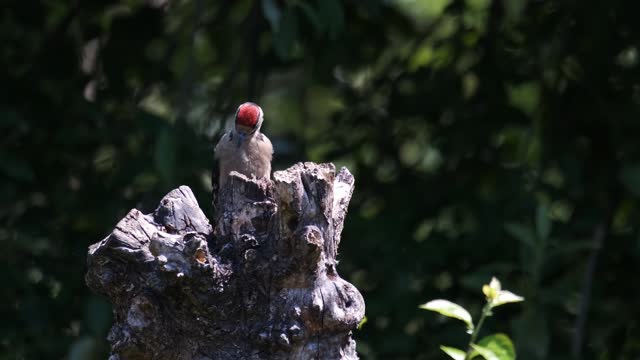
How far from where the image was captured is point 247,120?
3.48m

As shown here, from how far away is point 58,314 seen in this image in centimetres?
411

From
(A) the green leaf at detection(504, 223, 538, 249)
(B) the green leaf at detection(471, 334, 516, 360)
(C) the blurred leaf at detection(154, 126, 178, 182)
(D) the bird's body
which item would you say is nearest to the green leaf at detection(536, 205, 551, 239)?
(A) the green leaf at detection(504, 223, 538, 249)

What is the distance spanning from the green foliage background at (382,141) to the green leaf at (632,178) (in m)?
0.01

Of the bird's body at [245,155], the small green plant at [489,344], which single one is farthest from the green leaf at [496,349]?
the bird's body at [245,155]

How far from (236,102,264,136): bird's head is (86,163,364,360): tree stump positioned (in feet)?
4.86

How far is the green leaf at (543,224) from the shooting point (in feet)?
11.5

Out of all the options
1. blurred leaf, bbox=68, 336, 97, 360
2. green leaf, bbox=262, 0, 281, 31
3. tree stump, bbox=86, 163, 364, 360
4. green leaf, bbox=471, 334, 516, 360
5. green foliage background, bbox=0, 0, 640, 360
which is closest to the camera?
tree stump, bbox=86, 163, 364, 360

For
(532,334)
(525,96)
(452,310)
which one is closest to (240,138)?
(532,334)

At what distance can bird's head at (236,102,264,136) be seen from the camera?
3463 mm

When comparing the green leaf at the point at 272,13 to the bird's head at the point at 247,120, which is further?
the green leaf at the point at 272,13

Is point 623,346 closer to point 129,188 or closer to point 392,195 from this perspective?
point 392,195

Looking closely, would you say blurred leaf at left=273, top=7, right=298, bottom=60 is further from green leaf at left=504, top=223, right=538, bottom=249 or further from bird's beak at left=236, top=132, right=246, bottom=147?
green leaf at left=504, top=223, right=538, bottom=249

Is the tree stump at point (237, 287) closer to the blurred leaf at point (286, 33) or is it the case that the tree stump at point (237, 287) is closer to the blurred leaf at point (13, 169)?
the blurred leaf at point (286, 33)

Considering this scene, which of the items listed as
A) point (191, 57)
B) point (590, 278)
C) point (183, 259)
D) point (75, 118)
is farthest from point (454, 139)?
point (183, 259)
